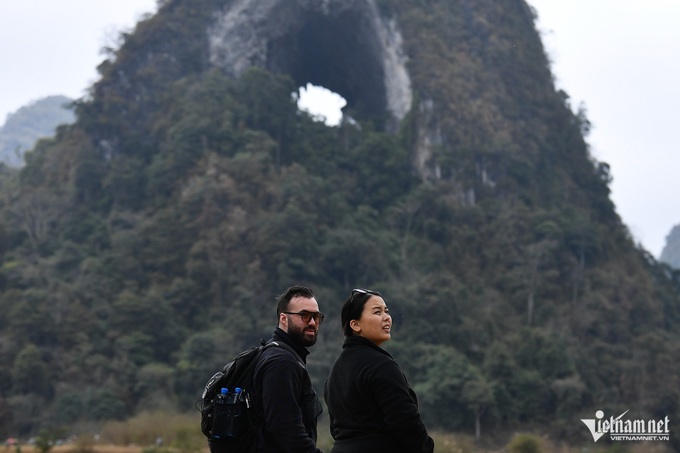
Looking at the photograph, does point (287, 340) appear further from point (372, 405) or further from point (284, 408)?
point (372, 405)

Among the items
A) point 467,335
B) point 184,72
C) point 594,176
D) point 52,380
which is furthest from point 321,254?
point 594,176

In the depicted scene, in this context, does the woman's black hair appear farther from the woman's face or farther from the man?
the man

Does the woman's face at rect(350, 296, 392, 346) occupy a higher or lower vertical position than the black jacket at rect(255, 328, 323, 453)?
higher

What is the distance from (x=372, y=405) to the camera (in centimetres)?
313

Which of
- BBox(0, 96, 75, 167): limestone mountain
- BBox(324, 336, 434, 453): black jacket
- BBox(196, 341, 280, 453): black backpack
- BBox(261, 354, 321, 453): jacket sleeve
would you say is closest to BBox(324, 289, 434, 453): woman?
BBox(324, 336, 434, 453): black jacket

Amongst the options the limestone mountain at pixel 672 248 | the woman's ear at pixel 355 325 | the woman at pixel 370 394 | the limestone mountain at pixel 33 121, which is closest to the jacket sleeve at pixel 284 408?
the woman at pixel 370 394

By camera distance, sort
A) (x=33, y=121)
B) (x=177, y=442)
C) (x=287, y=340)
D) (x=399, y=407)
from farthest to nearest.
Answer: (x=33, y=121), (x=177, y=442), (x=287, y=340), (x=399, y=407)

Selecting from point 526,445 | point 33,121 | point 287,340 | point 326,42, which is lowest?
point 526,445

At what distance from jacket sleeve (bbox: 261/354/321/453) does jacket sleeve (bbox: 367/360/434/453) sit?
290 mm

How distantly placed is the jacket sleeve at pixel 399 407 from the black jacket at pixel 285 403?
29cm

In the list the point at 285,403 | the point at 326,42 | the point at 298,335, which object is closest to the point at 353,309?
the point at 298,335

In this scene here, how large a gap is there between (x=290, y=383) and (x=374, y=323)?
365 mm

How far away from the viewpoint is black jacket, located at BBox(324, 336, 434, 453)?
3.02 meters

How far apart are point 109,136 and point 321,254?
12230 millimetres
